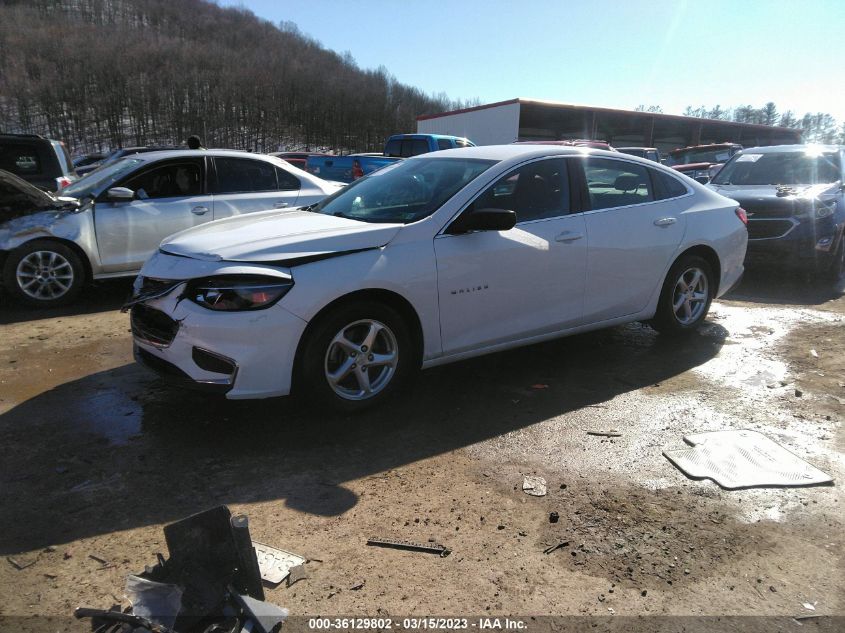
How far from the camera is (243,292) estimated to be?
11.0 ft

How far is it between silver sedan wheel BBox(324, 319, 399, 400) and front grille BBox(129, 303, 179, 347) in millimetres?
935

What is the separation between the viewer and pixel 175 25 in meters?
108

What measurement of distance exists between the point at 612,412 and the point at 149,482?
9.45 ft

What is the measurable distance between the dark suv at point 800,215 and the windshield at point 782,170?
1cm

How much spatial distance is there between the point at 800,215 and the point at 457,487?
715cm

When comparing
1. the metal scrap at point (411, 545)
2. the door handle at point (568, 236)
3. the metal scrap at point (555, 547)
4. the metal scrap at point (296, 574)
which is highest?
the door handle at point (568, 236)

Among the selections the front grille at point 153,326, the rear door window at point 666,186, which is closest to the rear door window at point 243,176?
the front grille at point 153,326

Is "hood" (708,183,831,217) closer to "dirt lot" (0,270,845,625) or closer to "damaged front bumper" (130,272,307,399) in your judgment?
"dirt lot" (0,270,845,625)

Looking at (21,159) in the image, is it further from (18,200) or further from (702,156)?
(702,156)

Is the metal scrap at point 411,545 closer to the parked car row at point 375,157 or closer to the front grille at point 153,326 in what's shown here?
the front grille at point 153,326

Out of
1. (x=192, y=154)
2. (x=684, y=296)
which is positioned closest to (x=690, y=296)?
(x=684, y=296)

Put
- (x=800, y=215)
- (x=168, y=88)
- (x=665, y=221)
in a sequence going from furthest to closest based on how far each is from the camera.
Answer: (x=168, y=88)
(x=800, y=215)
(x=665, y=221)

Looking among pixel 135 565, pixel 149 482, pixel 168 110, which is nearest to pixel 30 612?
pixel 135 565

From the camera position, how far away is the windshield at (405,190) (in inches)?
161
